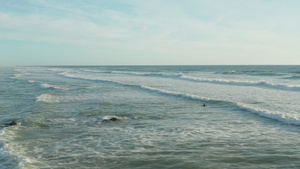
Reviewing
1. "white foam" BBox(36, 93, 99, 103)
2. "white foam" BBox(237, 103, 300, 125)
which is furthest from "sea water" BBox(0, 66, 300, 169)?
"white foam" BBox(36, 93, 99, 103)

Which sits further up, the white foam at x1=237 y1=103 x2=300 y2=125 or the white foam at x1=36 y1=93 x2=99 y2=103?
the white foam at x1=237 y1=103 x2=300 y2=125

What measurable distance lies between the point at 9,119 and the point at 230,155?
35.3 ft

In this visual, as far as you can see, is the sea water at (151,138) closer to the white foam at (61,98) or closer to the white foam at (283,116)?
the white foam at (283,116)

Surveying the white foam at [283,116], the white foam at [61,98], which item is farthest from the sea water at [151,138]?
the white foam at [61,98]

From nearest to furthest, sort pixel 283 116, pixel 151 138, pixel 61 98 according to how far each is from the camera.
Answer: pixel 151 138 → pixel 283 116 → pixel 61 98

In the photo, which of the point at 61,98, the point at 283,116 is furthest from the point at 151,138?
the point at 61,98

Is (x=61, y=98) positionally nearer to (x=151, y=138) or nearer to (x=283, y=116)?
(x=151, y=138)

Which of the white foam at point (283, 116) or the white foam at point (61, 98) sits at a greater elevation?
the white foam at point (283, 116)

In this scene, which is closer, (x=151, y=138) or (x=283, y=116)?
(x=151, y=138)

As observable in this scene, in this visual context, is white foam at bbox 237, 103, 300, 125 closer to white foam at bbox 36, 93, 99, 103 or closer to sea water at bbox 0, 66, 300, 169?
sea water at bbox 0, 66, 300, 169

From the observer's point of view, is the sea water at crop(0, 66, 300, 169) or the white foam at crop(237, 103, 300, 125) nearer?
the sea water at crop(0, 66, 300, 169)

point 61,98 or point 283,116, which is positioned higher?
point 283,116

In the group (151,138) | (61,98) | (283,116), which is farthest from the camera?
(61,98)

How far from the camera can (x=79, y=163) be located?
287 inches
